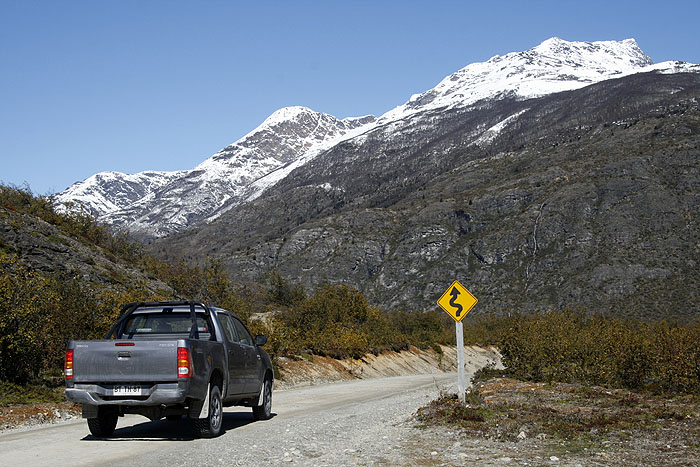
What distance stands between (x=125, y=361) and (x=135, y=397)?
0.57m

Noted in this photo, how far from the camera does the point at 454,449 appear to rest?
9.69m

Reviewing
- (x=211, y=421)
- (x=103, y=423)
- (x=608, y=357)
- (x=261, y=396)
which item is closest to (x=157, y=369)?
(x=211, y=421)

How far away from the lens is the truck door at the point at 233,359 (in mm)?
11664

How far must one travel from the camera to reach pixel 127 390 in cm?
1006

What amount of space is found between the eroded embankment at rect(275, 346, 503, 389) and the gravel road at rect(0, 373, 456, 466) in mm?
13602

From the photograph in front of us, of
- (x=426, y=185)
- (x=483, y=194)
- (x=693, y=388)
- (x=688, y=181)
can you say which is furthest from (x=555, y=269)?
(x=693, y=388)

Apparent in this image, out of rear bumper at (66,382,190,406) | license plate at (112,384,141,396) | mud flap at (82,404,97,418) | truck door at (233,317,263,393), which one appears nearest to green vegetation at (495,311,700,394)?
truck door at (233,317,263,393)

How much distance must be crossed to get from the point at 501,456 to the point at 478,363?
186ft

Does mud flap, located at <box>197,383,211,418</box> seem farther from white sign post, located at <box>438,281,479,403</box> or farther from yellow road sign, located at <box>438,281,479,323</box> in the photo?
yellow road sign, located at <box>438,281,479,323</box>

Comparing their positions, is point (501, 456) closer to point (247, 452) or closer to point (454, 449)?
point (454, 449)

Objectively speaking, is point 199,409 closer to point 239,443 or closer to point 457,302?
point 239,443

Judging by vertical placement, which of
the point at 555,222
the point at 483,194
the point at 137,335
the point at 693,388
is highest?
the point at 483,194

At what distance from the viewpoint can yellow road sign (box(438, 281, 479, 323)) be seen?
14391 mm

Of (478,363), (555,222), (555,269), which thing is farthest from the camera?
(555,222)
